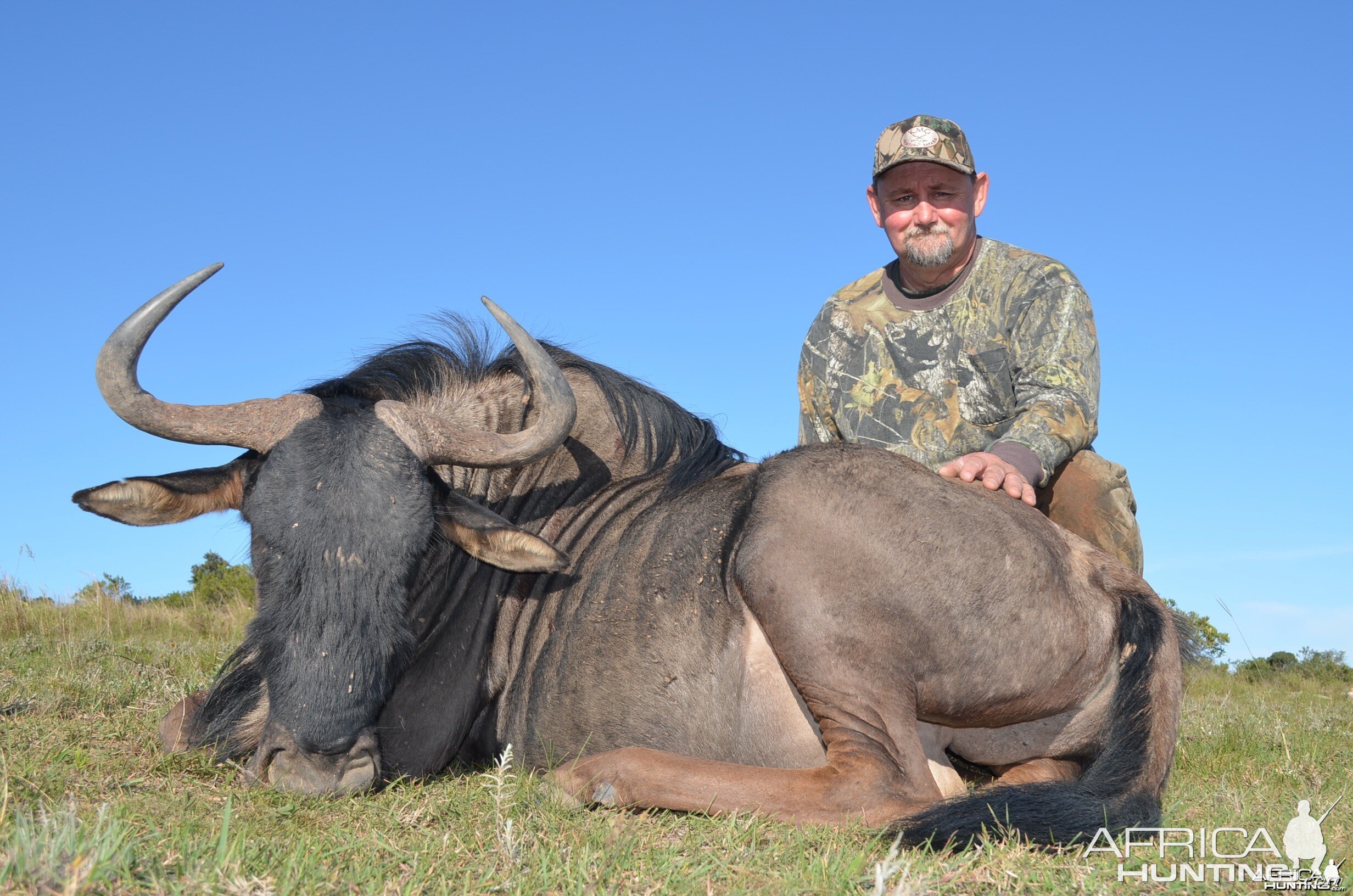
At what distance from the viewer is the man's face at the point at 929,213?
637 cm

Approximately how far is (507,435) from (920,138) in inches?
136

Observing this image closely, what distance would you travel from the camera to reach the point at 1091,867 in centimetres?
316

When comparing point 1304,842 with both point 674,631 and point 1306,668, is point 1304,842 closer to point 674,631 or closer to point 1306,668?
point 674,631

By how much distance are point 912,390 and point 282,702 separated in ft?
13.2

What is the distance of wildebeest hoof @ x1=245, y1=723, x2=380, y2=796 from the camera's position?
3.89m

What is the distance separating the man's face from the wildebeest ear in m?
3.25

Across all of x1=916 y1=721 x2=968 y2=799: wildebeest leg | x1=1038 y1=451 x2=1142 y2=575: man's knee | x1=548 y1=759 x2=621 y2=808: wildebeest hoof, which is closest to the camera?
x1=548 y1=759 x2=621 y2=808: wildebeest hoof

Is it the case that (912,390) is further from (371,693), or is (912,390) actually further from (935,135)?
(371,693)

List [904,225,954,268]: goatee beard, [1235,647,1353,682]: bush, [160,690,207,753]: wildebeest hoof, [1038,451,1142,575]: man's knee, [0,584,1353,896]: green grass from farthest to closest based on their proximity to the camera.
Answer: [1235,647,1353,682]: bush
[904,225,954,268]: goatee beard
[1038,451,1142,575]: man's knee
[160,690,207,753]: wildebeest hoof
[0,584,1353,896]: green grass

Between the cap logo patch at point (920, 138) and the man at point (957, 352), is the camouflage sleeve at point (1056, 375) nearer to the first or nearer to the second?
the man at point (957, 352)

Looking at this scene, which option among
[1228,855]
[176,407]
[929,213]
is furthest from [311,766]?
[929,213]

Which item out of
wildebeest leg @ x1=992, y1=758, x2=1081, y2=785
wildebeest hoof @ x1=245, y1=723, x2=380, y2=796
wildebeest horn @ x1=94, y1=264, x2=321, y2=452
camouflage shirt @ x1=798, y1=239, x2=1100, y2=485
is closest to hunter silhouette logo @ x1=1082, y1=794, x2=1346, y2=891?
wildebeest leg @ x1=992, y1=758, x2=1081, y2=785

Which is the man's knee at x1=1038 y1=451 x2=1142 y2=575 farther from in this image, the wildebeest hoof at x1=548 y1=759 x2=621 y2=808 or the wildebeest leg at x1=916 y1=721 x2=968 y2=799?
the wildebeest hoof at x1=548 y1=759 x2=621 y2=808

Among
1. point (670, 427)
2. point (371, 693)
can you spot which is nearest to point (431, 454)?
point (371, 693)
